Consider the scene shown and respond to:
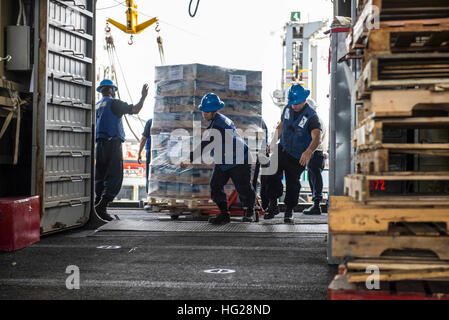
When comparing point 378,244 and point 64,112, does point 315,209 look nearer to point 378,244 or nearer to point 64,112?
point 64,112

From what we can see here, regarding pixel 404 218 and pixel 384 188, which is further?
pixel 384 188

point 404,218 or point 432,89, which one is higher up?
point 432,89

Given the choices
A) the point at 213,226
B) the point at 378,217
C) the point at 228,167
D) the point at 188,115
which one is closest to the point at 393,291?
the point at 378,217

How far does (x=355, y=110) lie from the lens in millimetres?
4965

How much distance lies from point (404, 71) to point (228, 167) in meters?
4.60

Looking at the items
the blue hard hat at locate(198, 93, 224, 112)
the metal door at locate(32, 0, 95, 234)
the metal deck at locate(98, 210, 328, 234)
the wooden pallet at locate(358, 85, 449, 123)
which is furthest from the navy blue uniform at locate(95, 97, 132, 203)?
the wooden pallet at locate(358, 85, 449, 123)

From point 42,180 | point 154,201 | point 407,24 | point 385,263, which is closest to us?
point 385,263

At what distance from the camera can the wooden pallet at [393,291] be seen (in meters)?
3.14

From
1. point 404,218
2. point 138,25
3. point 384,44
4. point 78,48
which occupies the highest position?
point 138,25

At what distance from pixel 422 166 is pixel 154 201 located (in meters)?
4.96

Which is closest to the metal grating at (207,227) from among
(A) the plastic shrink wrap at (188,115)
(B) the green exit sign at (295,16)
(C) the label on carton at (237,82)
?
(A) the plastic shrink wrap at (188,115)

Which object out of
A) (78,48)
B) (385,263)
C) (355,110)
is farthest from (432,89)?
(78,48)

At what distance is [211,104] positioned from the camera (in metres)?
7.93
